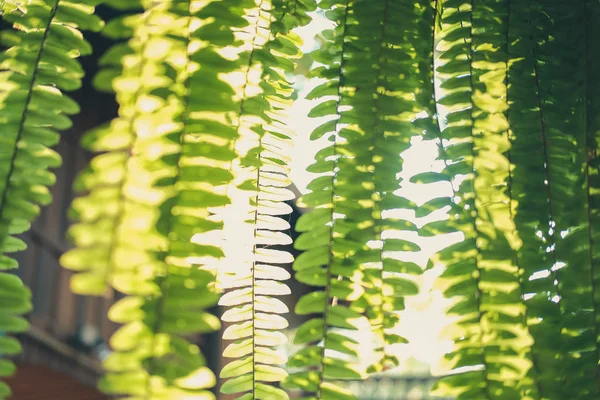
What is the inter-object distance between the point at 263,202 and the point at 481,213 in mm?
326

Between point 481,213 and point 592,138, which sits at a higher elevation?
point 592,138

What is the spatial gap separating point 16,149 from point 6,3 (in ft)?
0.93

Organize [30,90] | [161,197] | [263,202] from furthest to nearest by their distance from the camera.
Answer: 1. [263,202]
2. [30,90]
3. [161,197]

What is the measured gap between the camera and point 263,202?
3.13 feet

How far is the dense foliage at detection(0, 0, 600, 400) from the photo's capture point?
0.71m

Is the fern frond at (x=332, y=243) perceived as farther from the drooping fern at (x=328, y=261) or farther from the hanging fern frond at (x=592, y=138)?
the hanging fern frond at (x=592, y=138)

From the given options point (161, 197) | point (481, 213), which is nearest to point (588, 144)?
point (481, 213)

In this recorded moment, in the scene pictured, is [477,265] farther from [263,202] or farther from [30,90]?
[30,90]

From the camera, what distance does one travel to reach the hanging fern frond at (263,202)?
2.77 ft

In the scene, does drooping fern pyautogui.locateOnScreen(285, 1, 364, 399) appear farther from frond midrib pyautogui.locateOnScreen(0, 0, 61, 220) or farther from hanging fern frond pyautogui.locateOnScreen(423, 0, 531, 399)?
frond midrib pyautogui.locateOnScreen(0, 0, 61, 220)

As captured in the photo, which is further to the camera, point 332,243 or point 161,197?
point 332,243

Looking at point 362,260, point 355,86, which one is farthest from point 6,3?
point 362,260

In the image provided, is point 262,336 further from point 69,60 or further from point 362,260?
point 69,60

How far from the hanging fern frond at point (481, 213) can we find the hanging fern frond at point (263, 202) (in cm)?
23
